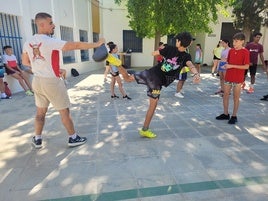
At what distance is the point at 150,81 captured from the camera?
3.47m

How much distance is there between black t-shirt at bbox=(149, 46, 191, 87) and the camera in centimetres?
340

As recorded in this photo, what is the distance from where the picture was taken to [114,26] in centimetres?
1473

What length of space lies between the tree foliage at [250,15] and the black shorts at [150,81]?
1129 centimetres

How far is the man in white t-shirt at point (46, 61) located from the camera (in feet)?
9.21

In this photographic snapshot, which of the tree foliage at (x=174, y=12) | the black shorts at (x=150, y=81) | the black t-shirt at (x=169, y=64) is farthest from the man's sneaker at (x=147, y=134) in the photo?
the tree foliage at (x=174, y=12)

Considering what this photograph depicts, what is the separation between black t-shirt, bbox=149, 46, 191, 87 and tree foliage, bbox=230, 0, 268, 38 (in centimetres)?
1104

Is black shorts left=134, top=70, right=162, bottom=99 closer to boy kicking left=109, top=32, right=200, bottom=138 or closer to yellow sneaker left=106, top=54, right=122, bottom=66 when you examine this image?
boy kicking left=109, top=32, right=200, bottom=138

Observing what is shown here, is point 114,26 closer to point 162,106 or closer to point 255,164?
point 162,106

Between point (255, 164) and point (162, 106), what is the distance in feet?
9.27

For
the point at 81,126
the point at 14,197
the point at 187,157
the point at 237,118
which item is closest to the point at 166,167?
the point at 187,157

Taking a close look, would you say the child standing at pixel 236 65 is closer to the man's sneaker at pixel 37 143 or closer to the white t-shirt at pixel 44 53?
the white t-shirt at pixel 44 53

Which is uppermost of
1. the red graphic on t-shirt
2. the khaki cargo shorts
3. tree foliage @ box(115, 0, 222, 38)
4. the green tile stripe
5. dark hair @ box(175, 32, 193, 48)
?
tree foliage @ box(115, 0, 222, 38)

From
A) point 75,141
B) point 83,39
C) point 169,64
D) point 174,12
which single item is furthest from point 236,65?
point 83,39

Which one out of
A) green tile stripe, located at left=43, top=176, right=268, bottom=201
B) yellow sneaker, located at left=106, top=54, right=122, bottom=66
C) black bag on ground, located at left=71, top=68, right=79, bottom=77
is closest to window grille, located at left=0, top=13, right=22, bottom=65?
black bag on ground, located at left=71, top=68, right=79, bottom=77
